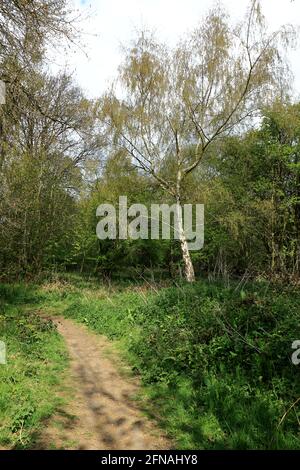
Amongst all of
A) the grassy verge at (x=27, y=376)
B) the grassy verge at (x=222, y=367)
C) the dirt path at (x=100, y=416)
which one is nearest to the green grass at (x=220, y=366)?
the grassy verge at (x=222, y=367)

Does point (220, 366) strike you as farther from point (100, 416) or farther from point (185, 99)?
point (185, 99)

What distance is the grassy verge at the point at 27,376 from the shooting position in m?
4.60

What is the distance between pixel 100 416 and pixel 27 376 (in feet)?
5.44

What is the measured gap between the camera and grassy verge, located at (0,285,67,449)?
460 cm

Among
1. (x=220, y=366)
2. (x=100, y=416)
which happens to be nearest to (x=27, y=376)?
(x=100, y=416)

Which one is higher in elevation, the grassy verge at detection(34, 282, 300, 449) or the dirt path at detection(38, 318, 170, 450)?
the grassy verge at detection(34, 282, 300, 449)

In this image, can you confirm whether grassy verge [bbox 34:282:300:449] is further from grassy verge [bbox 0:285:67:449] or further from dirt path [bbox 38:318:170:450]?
grassy verge [bbox 0:285:67:449]

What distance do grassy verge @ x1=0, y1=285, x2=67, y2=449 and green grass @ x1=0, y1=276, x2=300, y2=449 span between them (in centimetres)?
143

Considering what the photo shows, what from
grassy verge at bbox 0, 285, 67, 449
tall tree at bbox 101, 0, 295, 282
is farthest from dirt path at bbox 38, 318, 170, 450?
tall tree at bbox 101, 0, 295, 282

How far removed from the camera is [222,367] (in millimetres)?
6008

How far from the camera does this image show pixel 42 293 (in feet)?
55.1

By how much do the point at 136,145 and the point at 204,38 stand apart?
5.51 meters
